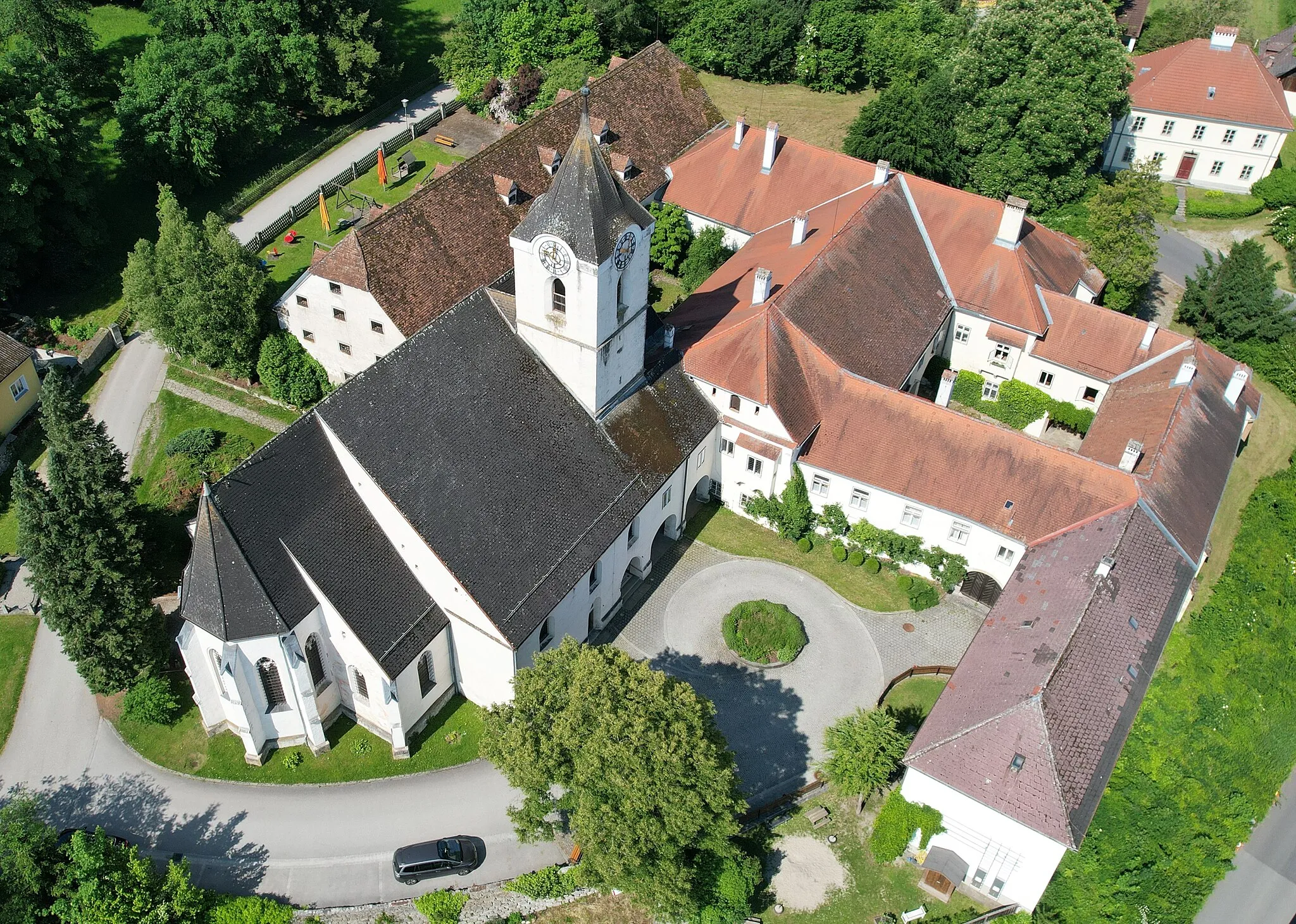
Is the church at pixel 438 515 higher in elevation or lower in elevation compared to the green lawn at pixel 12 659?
higher

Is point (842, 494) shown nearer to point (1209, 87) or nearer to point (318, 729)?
point (318, 729)

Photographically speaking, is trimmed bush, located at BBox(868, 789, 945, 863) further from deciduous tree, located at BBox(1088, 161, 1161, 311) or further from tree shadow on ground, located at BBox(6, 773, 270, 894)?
deciduous tree, located at BBox(1088, 161, 1161, 311)

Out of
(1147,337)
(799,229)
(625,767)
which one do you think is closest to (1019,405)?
(1147,337)

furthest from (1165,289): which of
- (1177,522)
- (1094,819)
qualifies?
(1094,819)

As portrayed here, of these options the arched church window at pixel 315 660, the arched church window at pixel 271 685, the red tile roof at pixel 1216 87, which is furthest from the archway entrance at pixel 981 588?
the red tile roof at pixel 1216 87

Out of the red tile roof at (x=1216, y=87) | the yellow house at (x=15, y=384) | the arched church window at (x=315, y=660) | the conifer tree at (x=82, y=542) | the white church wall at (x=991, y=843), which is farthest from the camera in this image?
the red tile roof at (x=1216, y=87)

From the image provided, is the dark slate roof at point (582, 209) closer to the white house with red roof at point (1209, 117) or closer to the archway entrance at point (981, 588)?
the archway entrance at point (981, 588)

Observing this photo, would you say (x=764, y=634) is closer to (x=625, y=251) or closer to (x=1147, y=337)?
(x=625, y=251)
